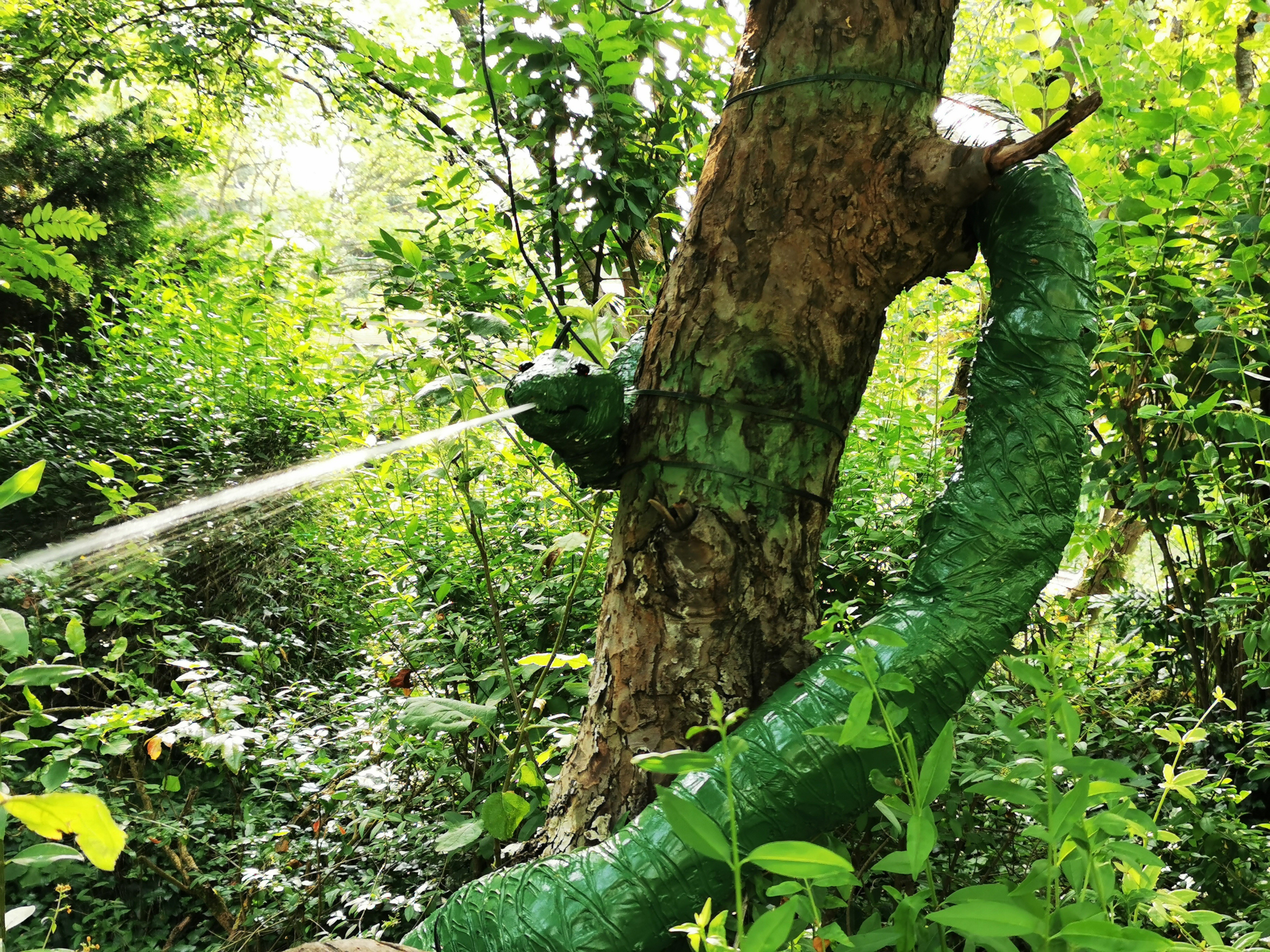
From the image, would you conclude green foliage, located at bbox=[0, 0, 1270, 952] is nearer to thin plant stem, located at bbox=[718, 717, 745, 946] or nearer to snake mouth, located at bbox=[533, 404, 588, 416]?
thin plant stem, located at bbox=[718, 717, 745, 946]

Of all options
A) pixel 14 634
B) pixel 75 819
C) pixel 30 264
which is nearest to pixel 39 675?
A: pixel 14 634

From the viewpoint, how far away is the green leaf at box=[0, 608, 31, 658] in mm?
737

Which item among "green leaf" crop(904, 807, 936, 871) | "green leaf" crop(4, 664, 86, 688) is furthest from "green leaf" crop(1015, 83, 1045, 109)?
"green leaf" crop(4, 664, 86, 688)

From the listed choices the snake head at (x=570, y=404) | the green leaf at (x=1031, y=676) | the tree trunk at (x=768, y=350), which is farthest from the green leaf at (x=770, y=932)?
the snake head at (x=570, y=404)

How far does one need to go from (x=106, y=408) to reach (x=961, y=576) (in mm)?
4740

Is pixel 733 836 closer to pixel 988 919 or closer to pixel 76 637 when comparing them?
pixel 988 919

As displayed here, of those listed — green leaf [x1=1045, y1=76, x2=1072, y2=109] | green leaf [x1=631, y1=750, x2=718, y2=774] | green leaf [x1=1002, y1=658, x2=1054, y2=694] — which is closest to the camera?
green leaf [x1=631, y1=750, x2=718, y2=774]

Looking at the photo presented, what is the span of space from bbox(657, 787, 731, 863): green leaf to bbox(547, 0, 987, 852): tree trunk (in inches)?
28.6

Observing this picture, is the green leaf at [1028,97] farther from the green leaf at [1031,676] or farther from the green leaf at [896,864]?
the green leaf at [896,864]

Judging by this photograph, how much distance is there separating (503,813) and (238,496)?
402 cm

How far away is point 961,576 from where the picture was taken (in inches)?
49.4

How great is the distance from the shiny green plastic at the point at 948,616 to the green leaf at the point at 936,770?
1.38ft

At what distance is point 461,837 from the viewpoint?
136 cm

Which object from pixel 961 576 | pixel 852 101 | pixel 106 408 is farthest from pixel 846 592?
pixel 106 408
